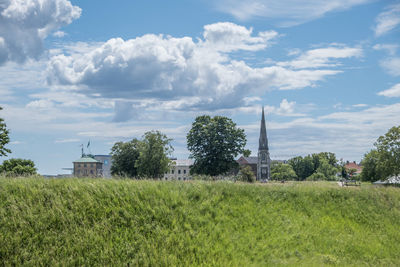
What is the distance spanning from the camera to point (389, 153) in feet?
222

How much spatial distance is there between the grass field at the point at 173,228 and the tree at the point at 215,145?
4921 cm

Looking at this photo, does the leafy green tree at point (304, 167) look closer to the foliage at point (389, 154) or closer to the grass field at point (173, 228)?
the foliage at point (389, 154)

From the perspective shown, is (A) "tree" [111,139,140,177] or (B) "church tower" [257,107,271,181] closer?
(A) "tree" [111,139,140,177]

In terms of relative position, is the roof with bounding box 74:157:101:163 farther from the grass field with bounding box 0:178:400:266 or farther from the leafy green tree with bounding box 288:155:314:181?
the grass field with bounding box 0:178:400:266

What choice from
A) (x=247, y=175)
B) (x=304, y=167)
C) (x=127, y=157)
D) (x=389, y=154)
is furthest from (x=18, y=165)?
(x=304, y=167)

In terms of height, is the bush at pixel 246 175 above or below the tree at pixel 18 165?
below

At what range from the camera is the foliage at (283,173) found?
476 feet

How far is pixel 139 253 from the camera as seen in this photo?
15.4 m

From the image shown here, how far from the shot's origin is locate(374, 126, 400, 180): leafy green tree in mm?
66375

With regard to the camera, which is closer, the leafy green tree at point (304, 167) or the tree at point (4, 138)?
the tree at point (4, 138)

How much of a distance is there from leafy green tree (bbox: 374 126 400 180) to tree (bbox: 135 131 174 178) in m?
38.1

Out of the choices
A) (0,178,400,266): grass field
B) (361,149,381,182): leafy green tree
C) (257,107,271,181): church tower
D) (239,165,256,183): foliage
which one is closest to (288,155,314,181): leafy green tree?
(257,107,271,181): church tower

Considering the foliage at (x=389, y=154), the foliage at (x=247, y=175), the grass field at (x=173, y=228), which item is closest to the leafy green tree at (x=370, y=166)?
the foliage at (x=389, y=154)

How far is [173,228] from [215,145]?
55805mm
